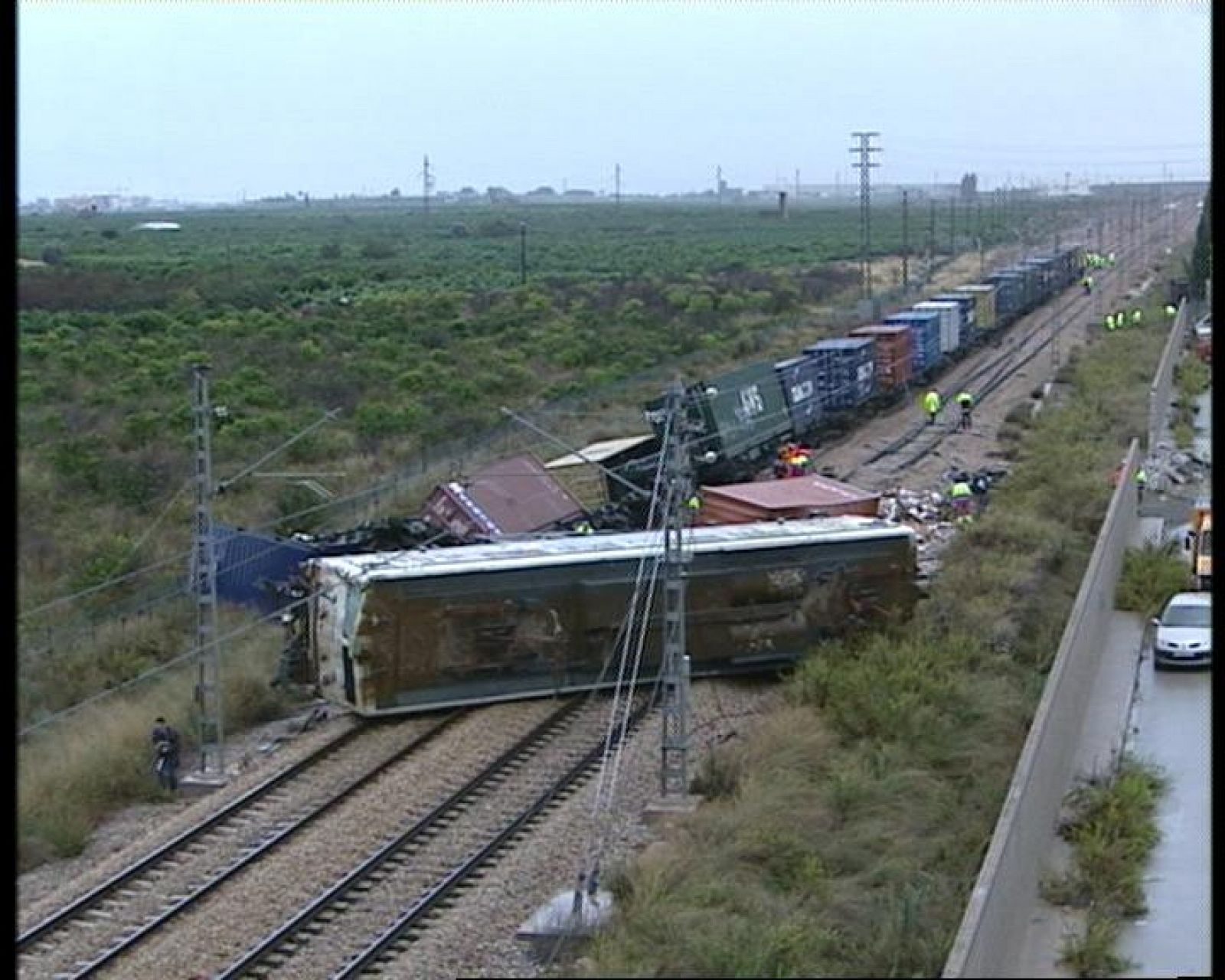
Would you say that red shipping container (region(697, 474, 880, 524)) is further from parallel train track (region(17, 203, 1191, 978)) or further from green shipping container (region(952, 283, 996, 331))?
green shipping container (region(952, 283, 996, 331))

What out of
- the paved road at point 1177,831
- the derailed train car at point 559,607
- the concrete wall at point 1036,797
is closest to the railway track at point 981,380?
the concrete wall at point 1036,797

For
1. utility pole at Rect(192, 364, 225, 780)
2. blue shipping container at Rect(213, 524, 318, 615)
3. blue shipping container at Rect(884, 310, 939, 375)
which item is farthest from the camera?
blue shipping container at Rect(884, 310, 939, 375)

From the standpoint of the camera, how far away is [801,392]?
112ft

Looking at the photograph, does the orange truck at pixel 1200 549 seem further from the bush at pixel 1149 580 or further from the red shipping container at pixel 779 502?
the red shipping container at pixel 779 502

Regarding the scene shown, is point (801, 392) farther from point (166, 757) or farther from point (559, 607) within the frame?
point (166, 757)

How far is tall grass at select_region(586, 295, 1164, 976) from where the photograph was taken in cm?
693

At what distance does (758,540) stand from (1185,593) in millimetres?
5528

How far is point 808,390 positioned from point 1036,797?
2386cm

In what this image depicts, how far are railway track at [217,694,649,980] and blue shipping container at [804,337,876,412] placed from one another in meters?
18.8

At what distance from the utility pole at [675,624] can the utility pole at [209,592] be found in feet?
12.4

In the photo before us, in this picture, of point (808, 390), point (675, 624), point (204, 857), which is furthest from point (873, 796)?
point (808, 390)

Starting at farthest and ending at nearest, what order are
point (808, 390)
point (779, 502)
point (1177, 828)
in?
point (808, 390)
point (779, 502)
point (1177, 828)

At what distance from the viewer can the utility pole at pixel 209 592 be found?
Answer: 1593cm

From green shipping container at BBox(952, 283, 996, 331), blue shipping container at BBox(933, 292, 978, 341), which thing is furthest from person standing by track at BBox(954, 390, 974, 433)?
green shipping container at BBox(952, 283, 996, 331)
